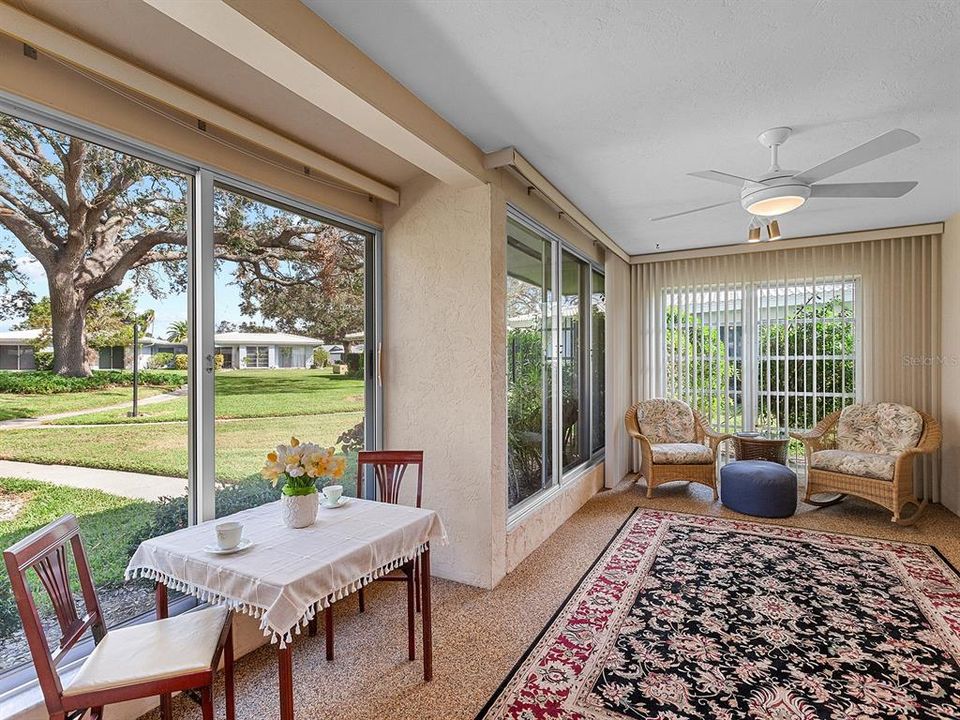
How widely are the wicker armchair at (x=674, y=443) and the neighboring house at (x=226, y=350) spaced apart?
3389mm

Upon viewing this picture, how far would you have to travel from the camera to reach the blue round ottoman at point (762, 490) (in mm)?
4199

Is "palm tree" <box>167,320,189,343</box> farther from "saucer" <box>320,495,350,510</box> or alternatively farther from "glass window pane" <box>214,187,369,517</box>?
"saucer" <box>320,495,350,510</box>

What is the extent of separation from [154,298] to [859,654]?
3588 mm

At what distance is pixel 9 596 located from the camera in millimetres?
1668

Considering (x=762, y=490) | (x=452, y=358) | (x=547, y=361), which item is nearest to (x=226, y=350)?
(x=452, y=358)

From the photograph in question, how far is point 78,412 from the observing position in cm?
193

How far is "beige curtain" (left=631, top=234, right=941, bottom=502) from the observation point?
4621 millimetres

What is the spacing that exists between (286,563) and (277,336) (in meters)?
1.36

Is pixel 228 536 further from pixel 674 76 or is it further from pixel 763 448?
pixel 763 448

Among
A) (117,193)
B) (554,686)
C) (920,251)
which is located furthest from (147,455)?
(920,251)

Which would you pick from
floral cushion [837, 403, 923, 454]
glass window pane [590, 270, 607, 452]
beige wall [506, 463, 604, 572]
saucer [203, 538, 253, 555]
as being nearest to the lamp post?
saucer [203, 538, 253, 555]

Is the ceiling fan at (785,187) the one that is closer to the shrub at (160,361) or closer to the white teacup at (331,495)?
the white teacup at (331,495)

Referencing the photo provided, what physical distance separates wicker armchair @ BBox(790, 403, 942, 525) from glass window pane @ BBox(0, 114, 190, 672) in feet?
16.3

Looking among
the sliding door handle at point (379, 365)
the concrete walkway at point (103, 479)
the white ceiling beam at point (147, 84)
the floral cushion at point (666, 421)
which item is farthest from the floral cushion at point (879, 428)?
the concrete walkway at point (103, 479)
